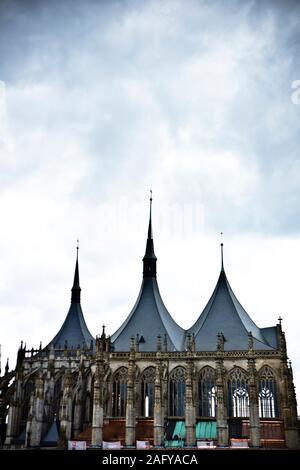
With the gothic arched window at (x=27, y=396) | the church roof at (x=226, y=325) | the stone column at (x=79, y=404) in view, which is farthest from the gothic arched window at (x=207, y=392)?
the gothic arched window at (x=27, y=396)

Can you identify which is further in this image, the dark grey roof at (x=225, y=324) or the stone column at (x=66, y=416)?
the dark grey roof at (x=225, y=324)

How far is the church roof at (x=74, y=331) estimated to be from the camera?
188 ft

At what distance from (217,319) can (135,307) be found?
338 inches

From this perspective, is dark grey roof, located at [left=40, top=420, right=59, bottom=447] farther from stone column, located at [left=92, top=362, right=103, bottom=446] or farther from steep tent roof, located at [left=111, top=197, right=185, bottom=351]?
steep tent roof, located at [left=111, top=197, right=185, bottom=351]

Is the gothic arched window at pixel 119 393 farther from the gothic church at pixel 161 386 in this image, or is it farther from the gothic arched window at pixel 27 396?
the gothic arched window at pixel 27 396

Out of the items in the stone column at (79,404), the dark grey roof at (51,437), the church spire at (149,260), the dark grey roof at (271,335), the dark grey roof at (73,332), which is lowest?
the dark grey roof at (51,437)

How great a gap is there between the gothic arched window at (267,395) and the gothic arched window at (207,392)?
3.86 m

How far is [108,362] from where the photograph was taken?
1949 inches

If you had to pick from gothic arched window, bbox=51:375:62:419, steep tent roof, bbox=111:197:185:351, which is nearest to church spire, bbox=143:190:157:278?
steep tent roof, bbox=111:197:185:351

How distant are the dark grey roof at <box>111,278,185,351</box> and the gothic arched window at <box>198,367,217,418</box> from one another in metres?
3.99

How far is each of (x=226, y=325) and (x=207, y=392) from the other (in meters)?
6.27

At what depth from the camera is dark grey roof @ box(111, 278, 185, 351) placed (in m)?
50.7
